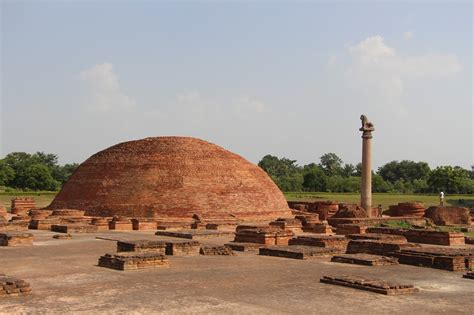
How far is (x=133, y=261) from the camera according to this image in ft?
29.7

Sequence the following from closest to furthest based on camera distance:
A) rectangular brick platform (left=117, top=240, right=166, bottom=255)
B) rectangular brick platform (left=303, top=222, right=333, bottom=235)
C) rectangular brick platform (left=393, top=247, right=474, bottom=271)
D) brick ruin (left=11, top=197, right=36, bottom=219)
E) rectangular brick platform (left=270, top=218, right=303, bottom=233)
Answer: rectangular brick platform (left=393, top=247, right=474, bottom=271) < rectangular brick platform (left=117, top=240, right=166, bottom=255) < rectangular brick platform (left=270, top=218, right=303, bottom=233) < rectangular brick platform (left=303, top=222, right=333, bottom=235) < brick ruin (left=11, top=197, right=36, bottom=219)

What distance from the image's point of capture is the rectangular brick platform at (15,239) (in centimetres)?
1298

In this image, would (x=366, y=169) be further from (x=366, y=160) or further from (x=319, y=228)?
(x=319, y=228)

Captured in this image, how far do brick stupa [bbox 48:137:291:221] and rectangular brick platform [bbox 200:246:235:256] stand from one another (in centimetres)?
1048

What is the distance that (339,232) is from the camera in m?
19.0

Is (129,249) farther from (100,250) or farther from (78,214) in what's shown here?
(78,214)

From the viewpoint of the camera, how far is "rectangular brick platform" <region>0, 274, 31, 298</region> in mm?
6699

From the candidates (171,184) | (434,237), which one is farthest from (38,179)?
(434,237)

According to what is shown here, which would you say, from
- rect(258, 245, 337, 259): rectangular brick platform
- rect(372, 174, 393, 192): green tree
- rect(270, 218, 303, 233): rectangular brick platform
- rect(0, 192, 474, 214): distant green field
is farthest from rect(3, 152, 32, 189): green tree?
rect(258, 245, 337, 259): rectangular brick platform

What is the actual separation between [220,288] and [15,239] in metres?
7.18

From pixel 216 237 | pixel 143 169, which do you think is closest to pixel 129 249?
pixel 216 237

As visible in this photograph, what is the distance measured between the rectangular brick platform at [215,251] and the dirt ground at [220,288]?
0.52m

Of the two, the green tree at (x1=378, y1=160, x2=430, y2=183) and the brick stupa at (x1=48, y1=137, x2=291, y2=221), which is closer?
the brick stupa at (x1=48, y1=137, x2=291, y2=221)

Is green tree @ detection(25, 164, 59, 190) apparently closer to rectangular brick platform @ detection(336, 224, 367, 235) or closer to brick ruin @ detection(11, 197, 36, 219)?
brick ruin @ detection(11, 197, 36, 219)
